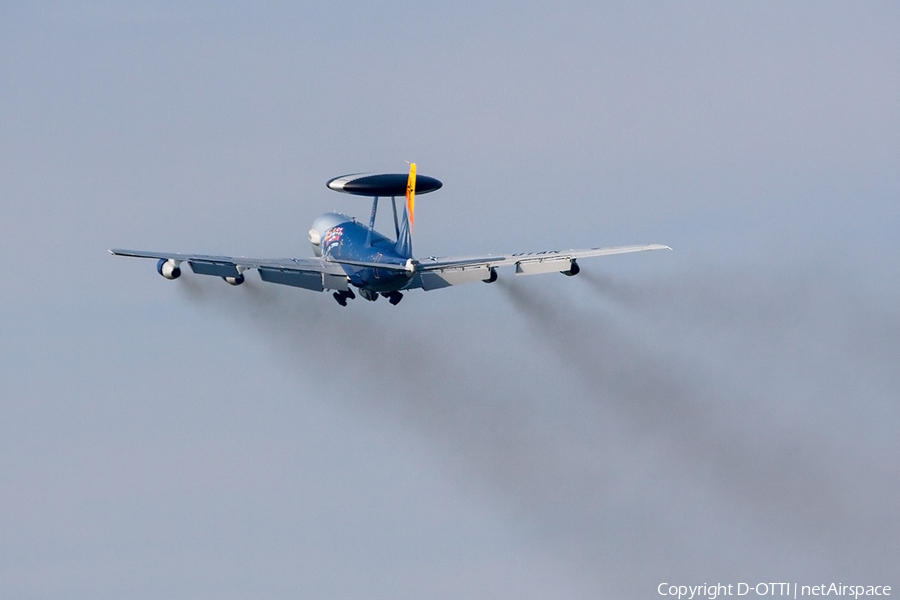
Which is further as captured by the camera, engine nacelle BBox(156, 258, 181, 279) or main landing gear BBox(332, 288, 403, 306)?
main landing gear BBox(332, 288, 403, 306)

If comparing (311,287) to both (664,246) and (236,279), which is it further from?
(664,246)

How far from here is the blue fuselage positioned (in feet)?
286

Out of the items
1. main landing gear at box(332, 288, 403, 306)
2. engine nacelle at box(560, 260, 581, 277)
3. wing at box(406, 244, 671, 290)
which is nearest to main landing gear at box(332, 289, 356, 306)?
main landing gear at box(332, 288, 403, 306)

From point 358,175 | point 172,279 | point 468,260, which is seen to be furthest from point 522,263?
Result: point 172,279

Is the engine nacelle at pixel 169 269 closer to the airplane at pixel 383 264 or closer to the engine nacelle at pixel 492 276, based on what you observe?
the airplane at pixel 383 264

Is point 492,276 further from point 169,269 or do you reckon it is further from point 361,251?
point 169,269

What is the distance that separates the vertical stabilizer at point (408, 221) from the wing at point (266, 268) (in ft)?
11.1

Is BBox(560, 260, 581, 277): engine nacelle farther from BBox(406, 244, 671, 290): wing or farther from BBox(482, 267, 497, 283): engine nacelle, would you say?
BBox(482, 267, 497, 283): engine nacelle

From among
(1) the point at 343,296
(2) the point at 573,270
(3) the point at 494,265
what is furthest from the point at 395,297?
(2) the point at 573,270

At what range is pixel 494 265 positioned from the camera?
87250mm

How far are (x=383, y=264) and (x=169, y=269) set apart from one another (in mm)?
11536

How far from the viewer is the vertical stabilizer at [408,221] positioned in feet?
289

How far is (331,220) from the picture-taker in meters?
95.1

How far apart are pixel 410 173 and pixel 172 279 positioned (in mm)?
13634
